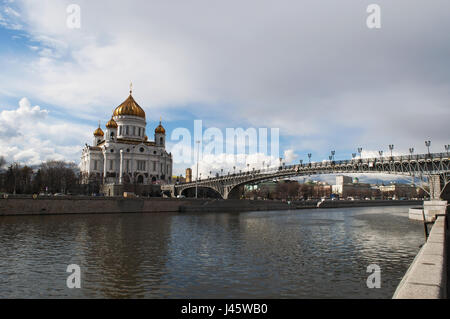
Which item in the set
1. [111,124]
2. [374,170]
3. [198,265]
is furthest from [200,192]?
[198,265]

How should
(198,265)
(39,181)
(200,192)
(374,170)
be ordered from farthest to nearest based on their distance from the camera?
1. (200,192)
2. (39,181)
3. (374,170)
4. (198,265)

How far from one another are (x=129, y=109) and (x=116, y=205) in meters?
45.4

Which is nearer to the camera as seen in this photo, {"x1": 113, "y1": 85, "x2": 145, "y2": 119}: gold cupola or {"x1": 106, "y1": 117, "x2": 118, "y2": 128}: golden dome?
{"x1": 106, "y1": 117, "x2": 118, "y2": 128}: golden dome

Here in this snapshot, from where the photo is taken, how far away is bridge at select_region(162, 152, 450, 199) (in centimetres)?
3606

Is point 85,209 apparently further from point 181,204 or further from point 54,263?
point 54,263

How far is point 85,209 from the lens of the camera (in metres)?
41.3

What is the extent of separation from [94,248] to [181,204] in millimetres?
34850

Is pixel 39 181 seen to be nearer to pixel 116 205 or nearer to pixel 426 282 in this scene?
pixel 116 205

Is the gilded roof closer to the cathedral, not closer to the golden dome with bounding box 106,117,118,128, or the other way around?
the cathedral

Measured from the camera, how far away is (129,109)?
280ft

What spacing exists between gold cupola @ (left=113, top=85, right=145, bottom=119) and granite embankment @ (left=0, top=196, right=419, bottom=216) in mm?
38611

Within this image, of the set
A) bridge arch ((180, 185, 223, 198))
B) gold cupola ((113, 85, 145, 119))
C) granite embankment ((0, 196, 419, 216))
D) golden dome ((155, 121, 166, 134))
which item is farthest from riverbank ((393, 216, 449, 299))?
golden dome ((155, 121, 166, 134))

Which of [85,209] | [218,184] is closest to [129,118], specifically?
[218,184]

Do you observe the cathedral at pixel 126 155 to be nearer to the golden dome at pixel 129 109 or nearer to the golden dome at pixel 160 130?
the golden dome at pixel 129 109
